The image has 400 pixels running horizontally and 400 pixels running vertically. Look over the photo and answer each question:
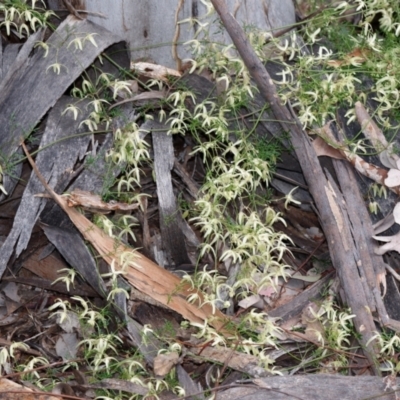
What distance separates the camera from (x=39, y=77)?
132 inches

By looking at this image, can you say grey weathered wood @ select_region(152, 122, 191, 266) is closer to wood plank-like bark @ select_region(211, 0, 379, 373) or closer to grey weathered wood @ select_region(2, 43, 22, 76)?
wood plank-like bark @ select_region(211, 0, 379, 373)

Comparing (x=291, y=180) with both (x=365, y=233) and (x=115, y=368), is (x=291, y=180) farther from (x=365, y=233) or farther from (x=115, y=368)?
(x=115, y=368)

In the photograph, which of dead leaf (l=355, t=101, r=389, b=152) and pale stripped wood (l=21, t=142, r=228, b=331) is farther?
dead leaf (l=355, t=101, r=389, b=152)

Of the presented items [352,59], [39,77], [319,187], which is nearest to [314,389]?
[319,187]

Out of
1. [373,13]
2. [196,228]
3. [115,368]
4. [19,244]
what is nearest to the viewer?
[115,368]

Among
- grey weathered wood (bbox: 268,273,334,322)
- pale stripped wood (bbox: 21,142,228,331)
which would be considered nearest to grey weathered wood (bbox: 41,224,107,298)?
pale stripped wood (bbox: 21,142,228,331)

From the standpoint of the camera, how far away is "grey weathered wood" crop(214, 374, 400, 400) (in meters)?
2.80

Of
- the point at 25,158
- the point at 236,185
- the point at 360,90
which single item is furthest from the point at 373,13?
the point at 25,158

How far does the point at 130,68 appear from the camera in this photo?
350cm

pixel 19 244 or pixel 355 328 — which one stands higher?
pixel 19 244

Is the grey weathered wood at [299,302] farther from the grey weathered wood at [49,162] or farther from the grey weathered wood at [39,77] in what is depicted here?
the grey weathered wood at [39,77]

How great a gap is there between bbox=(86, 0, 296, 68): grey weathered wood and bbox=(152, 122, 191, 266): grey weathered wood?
46cm

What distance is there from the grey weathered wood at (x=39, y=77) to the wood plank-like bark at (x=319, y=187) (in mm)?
593

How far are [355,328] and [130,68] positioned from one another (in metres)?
1.49
